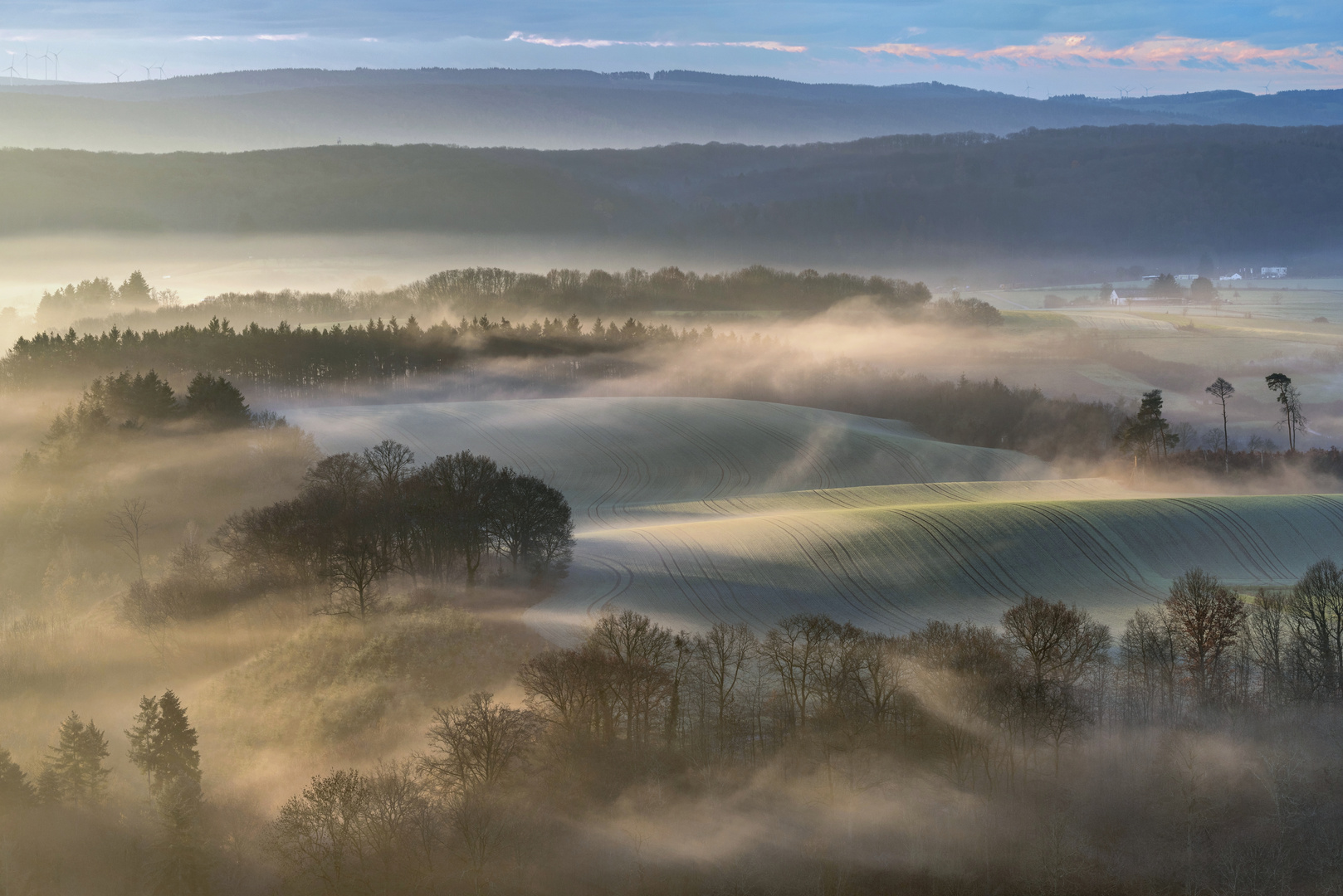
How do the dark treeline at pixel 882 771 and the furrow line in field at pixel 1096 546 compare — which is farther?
the furrow line in field at pixel 1096 546

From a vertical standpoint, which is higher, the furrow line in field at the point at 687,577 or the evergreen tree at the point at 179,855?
the furrow line in field at the point at 687,577

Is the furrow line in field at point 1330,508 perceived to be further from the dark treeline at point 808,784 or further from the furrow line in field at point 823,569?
the furrow line in field at point 823,569

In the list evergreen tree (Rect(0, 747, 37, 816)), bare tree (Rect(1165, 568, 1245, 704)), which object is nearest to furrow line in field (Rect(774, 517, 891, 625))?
bare tree (Rect(1165, 568, 1245, 704))

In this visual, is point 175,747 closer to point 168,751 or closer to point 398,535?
point 168,751

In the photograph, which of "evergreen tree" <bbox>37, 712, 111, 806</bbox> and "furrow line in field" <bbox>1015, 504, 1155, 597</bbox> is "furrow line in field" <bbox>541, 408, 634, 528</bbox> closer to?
"furrow line in field" <bbox>1015, 504, 1155, 597</bbox>

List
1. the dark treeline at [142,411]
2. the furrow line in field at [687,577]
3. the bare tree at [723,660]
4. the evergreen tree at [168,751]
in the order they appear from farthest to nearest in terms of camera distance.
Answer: the dark treeline at [142,411] < the furrow line in field at [687,577] < the bare tree at [723,660] < the evergreen tree at [168,751]

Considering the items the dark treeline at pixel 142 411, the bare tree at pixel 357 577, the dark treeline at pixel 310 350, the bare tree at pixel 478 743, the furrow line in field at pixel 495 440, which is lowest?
the bare tree at pixel 478 743

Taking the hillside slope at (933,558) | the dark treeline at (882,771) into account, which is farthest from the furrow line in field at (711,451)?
the dark treeline at (882,771)

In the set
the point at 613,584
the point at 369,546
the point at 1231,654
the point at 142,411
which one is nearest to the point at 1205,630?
the point at 1231,654
